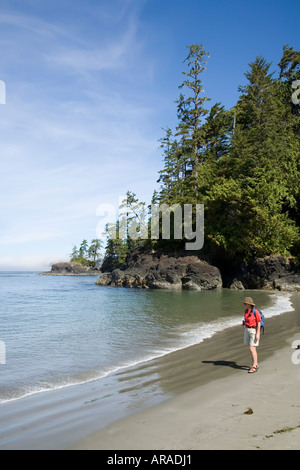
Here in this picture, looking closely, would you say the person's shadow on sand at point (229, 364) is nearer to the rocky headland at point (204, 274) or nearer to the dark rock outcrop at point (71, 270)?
the rocky headland at point (204, 274)

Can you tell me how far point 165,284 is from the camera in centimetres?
3947

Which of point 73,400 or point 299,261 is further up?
point 299,261

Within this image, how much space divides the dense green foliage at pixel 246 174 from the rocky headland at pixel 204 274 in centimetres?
155

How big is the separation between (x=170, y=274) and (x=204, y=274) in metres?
4.13

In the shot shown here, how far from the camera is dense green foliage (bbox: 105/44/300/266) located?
1412 inches

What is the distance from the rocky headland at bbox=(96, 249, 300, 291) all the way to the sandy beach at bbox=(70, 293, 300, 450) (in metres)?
28.0

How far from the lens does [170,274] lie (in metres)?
39.8

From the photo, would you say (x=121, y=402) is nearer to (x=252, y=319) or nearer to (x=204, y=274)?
(x=252, y=319)

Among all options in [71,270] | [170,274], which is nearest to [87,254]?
[71,270]

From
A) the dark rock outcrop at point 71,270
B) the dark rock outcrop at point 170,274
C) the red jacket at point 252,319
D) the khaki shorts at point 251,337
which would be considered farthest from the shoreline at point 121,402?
the dark rock outcrop at point 71,270

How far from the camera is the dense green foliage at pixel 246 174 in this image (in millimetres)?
35875

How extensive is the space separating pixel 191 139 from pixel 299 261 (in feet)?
73.1
